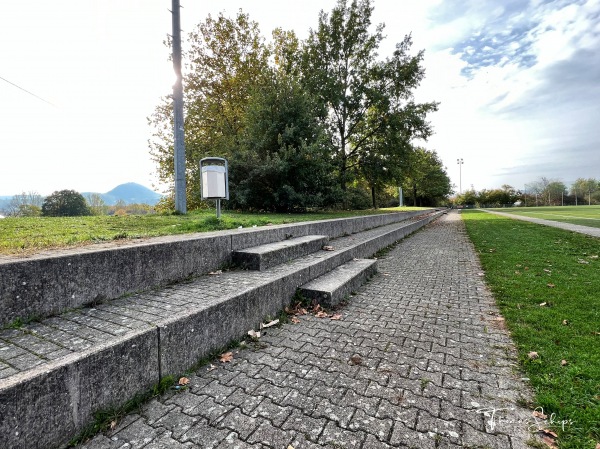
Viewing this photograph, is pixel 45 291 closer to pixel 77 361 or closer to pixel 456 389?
pixel 77 361

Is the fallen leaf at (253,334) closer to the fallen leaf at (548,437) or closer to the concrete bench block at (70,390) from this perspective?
the concrete bench block at (70,390)

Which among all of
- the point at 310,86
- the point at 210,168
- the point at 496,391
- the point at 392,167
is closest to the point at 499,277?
the point at 496,391

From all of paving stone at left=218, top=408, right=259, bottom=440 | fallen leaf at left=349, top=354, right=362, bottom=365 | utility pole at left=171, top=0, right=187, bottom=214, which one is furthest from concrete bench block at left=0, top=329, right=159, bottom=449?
utility pole at left=171, top=0, right=187, bottom=214

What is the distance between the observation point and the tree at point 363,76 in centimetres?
1956

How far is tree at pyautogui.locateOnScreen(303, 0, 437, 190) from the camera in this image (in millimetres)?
19562

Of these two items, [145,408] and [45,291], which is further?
[45,291]

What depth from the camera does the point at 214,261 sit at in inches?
151

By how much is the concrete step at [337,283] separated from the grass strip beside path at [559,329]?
6.49ft

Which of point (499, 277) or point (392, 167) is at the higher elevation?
point (392, 167)

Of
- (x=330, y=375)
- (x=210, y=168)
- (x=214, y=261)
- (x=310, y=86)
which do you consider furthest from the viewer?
(x=310, y=86)

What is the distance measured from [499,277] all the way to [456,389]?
430 cm

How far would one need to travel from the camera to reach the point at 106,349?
1.71m

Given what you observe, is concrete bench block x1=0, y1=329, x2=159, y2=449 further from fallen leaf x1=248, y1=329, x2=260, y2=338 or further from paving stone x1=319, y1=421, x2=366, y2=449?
paving stone x1=319, y1=421, x2=366, y2=449

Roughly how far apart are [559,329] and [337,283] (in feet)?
8.19
